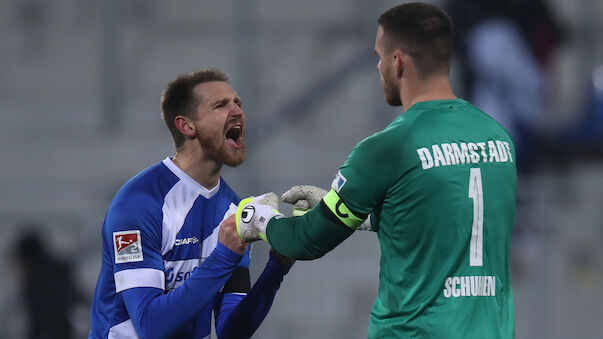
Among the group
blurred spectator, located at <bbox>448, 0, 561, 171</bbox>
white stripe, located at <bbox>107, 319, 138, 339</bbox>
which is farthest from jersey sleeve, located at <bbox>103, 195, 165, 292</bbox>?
blurred spectator, located at <bbox>448, 0, 561, 171</bbox>

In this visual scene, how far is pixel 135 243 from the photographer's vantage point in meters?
4.04

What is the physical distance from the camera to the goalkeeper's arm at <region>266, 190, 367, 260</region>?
11.3 ft

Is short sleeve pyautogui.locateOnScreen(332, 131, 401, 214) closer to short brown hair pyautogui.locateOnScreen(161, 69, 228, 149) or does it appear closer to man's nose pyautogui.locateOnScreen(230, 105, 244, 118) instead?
man's nose pyautogui.locateOnScreen(230, 105, 244, 118)

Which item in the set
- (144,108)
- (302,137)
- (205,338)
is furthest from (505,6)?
(205,338)

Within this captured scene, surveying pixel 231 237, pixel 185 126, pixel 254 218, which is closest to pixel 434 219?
pixel 254 218

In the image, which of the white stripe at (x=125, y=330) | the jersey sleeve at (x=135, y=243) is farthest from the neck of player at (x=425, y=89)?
the white stripe at (x=125, y=330)

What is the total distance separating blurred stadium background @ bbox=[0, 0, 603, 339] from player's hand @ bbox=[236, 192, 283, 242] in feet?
15.0

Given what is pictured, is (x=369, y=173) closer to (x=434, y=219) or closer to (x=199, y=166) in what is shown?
(x=434, y=219)

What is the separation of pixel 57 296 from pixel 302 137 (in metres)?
3.50

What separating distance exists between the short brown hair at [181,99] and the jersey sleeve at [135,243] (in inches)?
18.7

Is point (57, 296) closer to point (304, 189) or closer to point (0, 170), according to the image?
point (0, 170)

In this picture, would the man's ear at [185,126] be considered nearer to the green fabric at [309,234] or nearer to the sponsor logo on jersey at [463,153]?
the green fabric at [309,234]

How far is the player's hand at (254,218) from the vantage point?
3.83 meters

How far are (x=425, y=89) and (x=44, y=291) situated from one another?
5.79 meters
